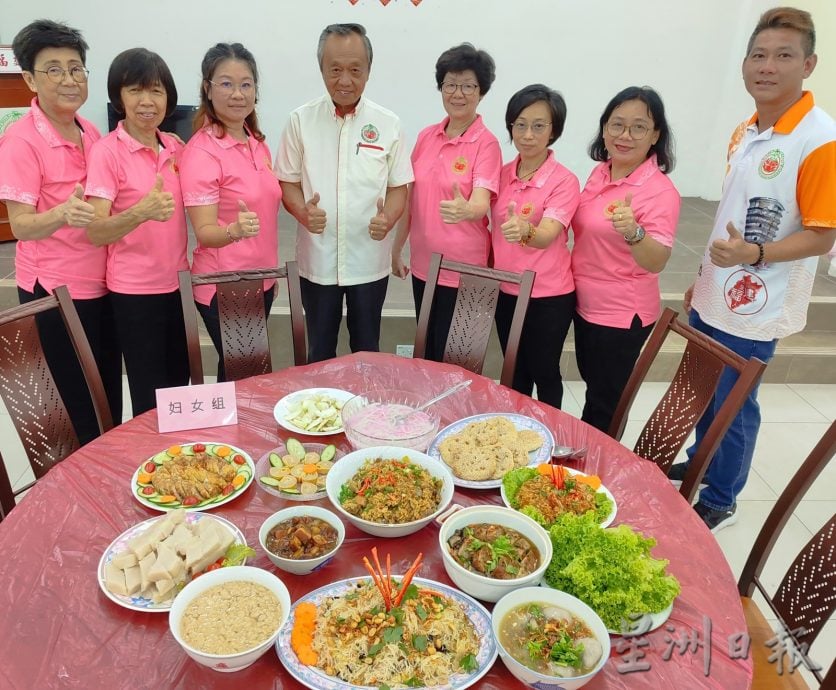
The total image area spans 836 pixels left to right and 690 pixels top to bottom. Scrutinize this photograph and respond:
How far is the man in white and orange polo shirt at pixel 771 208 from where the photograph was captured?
1.99 metres

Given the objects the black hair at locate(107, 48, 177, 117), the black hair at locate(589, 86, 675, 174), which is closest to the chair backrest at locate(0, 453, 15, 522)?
the black hair at locate(107, 48, 177, 117)

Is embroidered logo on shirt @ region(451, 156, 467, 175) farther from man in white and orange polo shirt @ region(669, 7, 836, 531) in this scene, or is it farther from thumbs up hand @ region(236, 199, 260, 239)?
man in white and orange polo shirt @ region(669, 7, 836, 531)

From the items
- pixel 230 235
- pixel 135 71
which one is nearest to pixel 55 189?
pixel 135 71

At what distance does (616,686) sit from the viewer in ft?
3.44

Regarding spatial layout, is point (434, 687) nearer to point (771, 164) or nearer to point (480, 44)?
point (771, 164)

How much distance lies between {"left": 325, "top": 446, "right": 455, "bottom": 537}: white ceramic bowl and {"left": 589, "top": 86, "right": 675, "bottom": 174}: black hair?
1404 millimetres

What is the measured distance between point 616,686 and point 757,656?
599mm

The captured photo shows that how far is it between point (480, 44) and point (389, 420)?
4.46 meters

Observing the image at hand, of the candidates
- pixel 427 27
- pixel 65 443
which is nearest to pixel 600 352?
pixel 65 443

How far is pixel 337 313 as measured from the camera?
281cm

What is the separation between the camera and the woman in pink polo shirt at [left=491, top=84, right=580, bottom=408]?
2328mm

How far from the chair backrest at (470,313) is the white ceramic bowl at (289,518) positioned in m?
1.10

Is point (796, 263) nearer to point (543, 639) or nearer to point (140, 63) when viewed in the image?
point (543, 639)

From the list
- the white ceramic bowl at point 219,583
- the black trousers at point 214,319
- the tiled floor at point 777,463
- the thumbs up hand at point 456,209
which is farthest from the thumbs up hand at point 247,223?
the tiled floor at point 777,463
